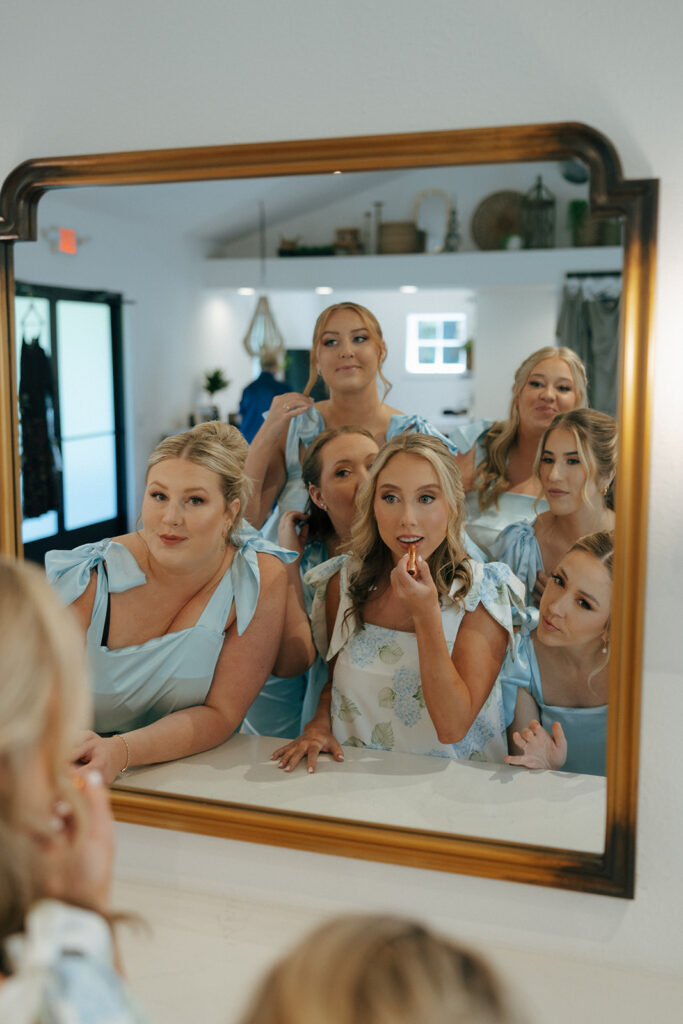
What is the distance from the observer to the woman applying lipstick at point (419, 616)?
129cm

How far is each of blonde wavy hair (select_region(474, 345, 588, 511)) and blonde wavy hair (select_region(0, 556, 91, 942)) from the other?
684 mm

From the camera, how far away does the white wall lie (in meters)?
1.17

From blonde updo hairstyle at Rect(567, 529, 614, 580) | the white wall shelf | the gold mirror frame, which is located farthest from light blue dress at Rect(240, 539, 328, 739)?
the white wall shelf

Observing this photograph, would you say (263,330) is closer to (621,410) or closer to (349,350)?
(349,350)

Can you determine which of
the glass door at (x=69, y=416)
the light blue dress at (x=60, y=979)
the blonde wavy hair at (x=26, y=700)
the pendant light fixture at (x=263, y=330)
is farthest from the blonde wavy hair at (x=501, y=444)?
the light blue dress at (x=60, y=979)

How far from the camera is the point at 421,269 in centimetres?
127

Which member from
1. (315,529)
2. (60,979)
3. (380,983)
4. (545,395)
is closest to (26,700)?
(60,979)

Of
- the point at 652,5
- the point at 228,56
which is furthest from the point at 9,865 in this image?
the point at 652,5

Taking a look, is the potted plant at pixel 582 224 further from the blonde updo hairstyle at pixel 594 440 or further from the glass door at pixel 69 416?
the glass door at pixel 69 416

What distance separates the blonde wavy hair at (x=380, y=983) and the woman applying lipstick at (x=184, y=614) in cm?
77

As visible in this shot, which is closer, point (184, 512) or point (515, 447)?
point (515, 447)

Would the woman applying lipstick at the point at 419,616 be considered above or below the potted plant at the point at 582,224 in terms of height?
below

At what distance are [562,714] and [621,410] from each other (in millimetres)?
432

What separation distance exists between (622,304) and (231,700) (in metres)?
0.82
